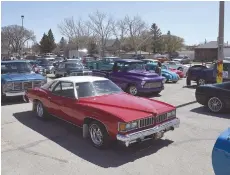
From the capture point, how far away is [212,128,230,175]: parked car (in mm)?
3344

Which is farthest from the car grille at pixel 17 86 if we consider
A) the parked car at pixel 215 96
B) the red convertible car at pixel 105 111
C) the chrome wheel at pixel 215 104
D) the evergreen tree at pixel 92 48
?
the evergreen tree at pixel 92 48

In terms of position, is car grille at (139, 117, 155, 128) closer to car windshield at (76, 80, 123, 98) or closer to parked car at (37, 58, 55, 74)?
car windshield at (76, 80, 123, 98)

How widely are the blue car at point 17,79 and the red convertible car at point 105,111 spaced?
3617 millimetres

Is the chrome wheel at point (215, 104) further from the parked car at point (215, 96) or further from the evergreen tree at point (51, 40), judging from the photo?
the evergreen tree at point (51, 40)

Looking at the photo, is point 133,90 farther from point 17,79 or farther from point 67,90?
point 67,90

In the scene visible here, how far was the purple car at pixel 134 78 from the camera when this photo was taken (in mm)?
11961

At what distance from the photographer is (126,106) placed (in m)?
5.86

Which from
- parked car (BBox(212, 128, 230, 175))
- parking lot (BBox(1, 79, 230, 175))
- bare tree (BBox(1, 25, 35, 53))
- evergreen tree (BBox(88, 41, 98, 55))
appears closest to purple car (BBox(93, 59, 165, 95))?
parking lot (BBox(1, 79, 230, 175))

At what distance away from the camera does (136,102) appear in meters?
6.20

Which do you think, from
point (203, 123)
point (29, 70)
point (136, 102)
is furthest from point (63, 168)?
point (29, 70)

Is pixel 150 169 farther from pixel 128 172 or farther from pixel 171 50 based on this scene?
pixel 171 50

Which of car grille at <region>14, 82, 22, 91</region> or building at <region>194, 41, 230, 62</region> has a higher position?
building at <region>194, 41, 230, 62</region>

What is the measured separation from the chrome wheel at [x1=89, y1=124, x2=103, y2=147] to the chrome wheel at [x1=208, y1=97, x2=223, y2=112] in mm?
4921

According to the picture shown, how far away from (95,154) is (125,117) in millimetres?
971
